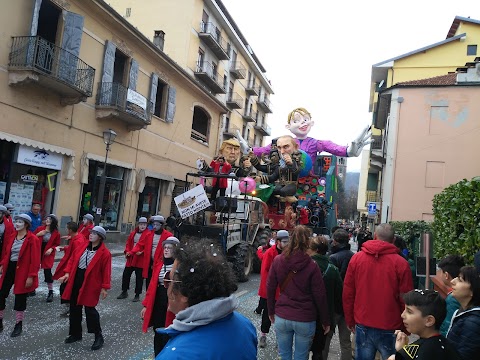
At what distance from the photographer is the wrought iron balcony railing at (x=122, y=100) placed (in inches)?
651

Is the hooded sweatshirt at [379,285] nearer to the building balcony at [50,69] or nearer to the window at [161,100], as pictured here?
the building balcony at [50,69]

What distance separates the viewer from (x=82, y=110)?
51.7 feet

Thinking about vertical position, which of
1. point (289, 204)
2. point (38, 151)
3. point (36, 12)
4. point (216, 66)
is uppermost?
point (216, 66)

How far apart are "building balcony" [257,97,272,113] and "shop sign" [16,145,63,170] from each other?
29.1 meters

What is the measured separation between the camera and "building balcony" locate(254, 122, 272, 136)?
137 ft

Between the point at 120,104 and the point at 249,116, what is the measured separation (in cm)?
2198

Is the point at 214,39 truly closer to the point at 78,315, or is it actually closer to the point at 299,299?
the point at 78,315

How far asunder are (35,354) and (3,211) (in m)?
3.08

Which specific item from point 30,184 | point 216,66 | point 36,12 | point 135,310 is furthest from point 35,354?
point 216,66

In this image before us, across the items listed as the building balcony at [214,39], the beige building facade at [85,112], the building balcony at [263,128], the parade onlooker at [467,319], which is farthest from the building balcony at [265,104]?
the parade onlooker at [467,319]

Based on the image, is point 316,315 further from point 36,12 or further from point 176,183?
point 176,183

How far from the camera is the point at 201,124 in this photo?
2700 centimetres

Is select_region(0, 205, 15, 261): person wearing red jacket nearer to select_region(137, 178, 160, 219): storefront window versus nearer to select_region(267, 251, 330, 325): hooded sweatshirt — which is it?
select_region(267, 251, 330, 325): hooded sweatshirt

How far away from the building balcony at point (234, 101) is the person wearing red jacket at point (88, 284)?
93.4 feet
